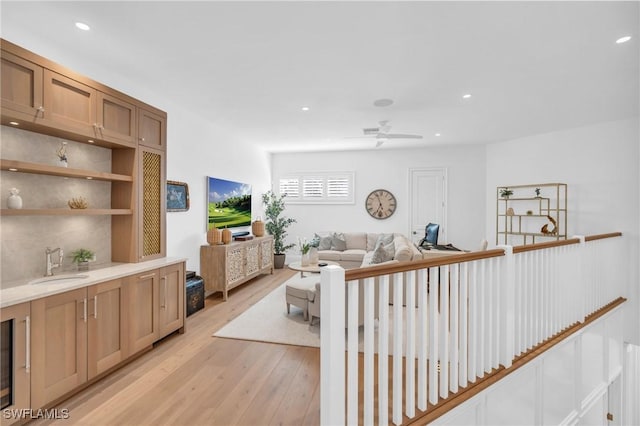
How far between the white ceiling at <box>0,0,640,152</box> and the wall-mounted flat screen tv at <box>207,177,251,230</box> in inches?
49.7

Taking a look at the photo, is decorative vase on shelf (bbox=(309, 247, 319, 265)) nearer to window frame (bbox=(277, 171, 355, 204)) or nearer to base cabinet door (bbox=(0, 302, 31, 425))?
window frame (bbox=(277, 171, 355, 204))

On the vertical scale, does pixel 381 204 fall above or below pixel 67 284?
above

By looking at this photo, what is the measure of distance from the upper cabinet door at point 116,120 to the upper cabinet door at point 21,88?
1.58 feet

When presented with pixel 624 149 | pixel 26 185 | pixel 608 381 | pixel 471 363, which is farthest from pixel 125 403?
pixel 624 149

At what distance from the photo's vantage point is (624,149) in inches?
182

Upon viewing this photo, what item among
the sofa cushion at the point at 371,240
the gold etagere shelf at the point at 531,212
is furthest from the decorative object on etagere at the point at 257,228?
the gold etagere shelf at the point at 531,212

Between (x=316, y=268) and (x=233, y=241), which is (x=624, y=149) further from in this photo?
(x=233, y=241)

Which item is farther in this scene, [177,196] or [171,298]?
[177,196]

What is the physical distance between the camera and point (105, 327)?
8.04ft

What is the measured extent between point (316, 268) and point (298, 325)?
0.94 meters

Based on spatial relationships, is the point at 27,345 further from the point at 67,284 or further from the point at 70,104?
the point at 70,104

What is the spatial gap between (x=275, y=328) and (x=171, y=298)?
1187 millimetres

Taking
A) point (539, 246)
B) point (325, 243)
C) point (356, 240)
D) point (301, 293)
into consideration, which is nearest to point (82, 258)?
point (301, 293)

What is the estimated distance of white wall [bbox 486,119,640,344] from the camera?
4.47 meters
